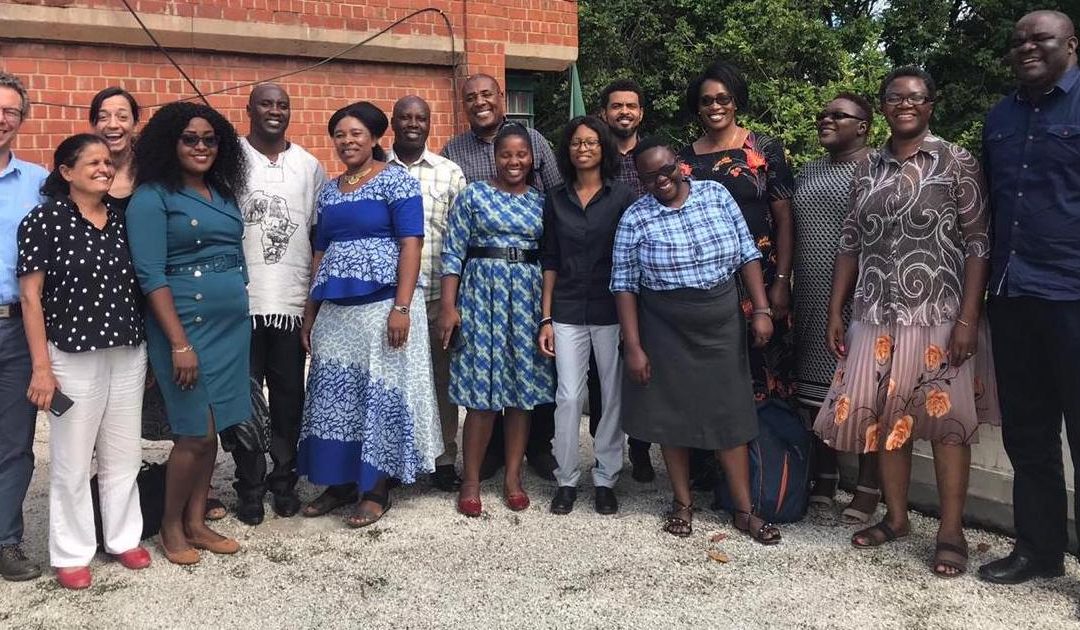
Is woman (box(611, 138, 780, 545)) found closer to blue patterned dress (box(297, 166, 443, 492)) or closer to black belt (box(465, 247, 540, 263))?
black belt (box(465, 247, 540, 263))

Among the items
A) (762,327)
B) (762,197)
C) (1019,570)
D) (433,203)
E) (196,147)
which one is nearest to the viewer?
(1019,570)

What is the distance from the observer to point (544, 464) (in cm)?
481

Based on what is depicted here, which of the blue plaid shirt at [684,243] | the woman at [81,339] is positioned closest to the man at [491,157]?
the blue plaid shirt at [684,243]

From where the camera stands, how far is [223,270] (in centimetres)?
362

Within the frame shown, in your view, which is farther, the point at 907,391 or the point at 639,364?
the point at 639,364

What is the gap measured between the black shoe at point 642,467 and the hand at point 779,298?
3.70ft

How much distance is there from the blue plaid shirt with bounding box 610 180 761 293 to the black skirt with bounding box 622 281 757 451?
7 cm

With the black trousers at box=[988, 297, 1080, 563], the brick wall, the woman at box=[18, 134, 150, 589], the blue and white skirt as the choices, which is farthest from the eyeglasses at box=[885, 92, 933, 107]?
the brick wall

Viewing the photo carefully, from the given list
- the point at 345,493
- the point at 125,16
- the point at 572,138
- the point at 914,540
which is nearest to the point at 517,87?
the point at 125,16

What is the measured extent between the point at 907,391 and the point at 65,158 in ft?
11.2

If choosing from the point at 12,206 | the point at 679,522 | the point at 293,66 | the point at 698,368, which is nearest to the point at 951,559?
the point at 679,522

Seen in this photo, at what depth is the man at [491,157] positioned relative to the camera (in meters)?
4.51

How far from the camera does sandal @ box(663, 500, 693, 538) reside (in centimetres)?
392

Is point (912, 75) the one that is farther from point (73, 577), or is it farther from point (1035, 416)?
point (73, 577)
